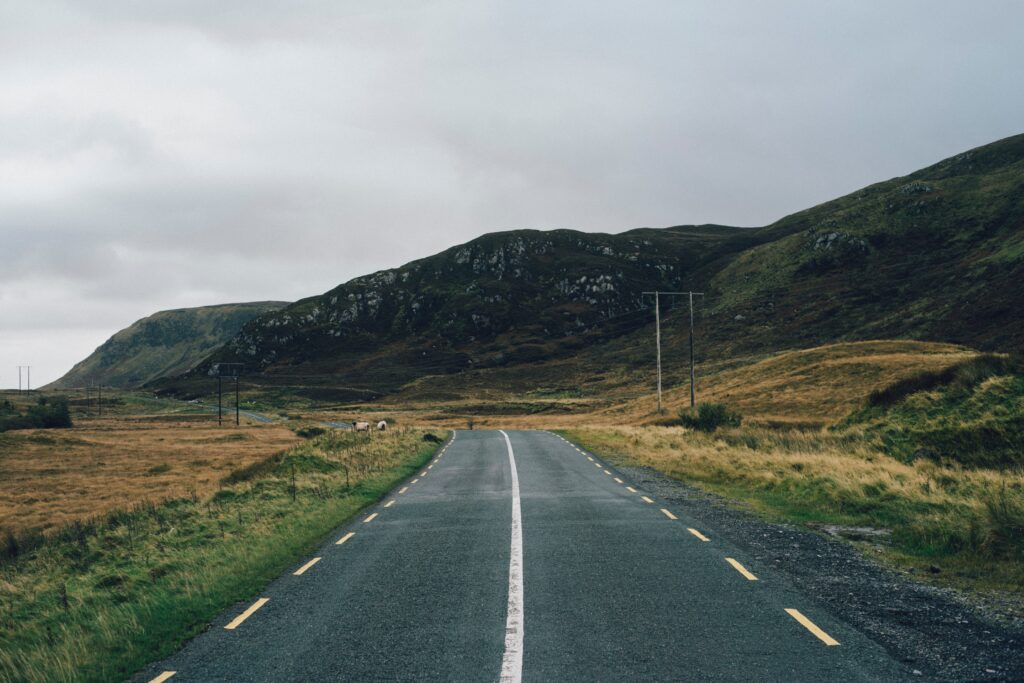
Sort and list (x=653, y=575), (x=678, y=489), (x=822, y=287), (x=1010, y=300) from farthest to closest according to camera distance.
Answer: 1. (x=822, y=287)
2. (x=1010, y=300)
3. (x=678, y=489)
4. (x=653, y=575)

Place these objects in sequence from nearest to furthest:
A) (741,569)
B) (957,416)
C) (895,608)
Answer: (895,608)
(741,569)
(957,416)

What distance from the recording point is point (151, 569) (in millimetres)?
12070

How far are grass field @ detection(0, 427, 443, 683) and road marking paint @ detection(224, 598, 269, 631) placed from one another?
0.38 meters

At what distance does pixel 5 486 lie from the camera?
40.9m

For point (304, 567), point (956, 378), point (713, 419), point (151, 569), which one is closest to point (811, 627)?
point (304, 567)

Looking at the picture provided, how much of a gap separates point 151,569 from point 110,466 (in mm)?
45170

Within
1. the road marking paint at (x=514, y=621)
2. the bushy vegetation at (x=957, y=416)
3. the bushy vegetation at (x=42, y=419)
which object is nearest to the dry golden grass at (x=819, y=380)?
the bushy vegetation at (x=957, y=416)

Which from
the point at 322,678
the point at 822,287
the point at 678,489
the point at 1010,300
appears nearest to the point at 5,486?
the point at 678,489

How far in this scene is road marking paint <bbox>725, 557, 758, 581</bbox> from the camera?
10.2m

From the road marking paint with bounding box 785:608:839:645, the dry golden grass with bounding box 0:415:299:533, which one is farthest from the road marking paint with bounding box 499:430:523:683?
the dry golden grass with bounding box 0:415:299:533

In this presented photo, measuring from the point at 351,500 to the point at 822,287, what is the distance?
5640 inches

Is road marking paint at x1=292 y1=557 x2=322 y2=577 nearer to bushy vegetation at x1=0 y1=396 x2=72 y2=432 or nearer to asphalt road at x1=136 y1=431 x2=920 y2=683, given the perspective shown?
asphalt road at x1=136 y1=431 x2=920 y2=683

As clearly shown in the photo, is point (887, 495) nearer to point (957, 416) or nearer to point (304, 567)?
point (957, 416)

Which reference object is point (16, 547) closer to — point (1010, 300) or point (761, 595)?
point (761, 595)
